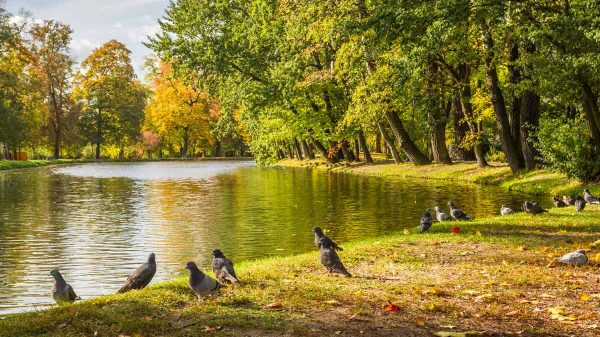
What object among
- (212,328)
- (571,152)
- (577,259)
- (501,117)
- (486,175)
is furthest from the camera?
(486,175)

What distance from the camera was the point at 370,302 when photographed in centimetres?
915

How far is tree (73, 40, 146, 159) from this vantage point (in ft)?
354

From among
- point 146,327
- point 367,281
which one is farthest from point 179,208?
point 146,327

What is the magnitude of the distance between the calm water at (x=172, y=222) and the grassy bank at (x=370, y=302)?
11.0 ft

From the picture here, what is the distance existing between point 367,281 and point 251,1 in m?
45.6

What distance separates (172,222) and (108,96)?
3591 inches

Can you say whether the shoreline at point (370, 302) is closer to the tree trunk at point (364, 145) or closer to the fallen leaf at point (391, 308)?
the fallen leaf at point (391, 308)

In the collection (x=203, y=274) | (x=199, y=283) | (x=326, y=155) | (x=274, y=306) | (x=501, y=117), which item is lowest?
(x=274, y=306)

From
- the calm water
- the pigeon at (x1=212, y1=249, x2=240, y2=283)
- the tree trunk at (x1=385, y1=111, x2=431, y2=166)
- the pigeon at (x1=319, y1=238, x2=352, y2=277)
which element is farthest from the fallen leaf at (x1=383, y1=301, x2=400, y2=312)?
the tree trunk at (x1=385, y1=111, x2=431, y2=166)

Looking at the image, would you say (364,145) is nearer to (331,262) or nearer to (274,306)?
(331,262)

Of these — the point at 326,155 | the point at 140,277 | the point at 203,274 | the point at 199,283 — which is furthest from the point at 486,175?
the point at 199,283

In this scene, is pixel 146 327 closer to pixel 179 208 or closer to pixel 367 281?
pixel 367 281

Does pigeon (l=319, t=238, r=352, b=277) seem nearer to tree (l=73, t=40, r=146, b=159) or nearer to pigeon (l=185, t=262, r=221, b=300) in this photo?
pigeon (l=185, t=262, r=221, b=300)

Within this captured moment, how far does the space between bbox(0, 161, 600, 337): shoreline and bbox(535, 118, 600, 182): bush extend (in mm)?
14512
